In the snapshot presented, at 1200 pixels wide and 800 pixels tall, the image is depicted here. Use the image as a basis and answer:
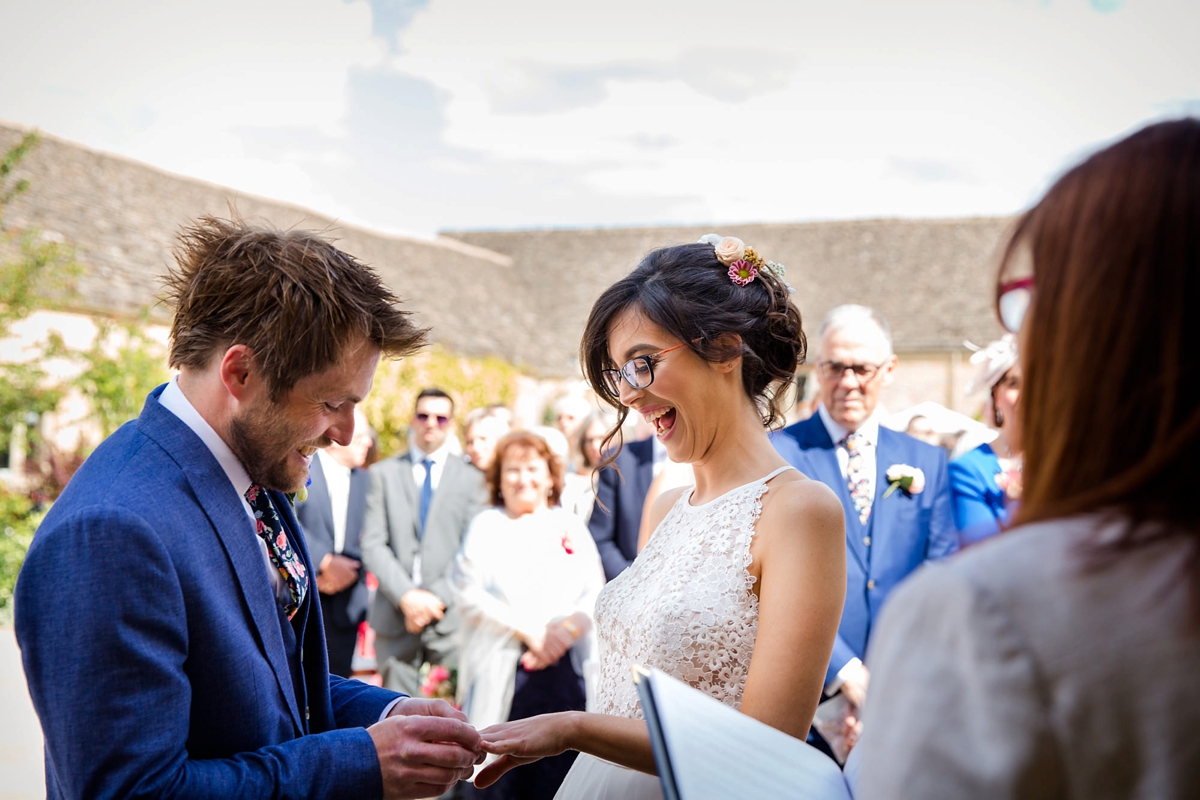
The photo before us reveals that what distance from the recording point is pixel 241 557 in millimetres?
1988

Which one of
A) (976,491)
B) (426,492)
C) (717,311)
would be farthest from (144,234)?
(717,311)

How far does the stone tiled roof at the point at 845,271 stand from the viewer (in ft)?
106

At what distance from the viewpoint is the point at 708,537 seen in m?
2.52

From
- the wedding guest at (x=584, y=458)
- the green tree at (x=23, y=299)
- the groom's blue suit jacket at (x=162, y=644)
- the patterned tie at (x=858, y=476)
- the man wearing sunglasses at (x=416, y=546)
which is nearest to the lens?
the groom's blue suit jacket at (x=162, y=644)

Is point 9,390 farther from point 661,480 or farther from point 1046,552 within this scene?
point 1046,552

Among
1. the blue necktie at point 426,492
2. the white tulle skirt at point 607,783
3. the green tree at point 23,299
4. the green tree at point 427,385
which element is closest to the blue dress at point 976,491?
the white tulle skirt at point 607,783

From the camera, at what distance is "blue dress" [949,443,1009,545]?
4379 mm

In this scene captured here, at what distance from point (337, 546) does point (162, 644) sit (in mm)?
5402

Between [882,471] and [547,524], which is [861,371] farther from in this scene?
[547,524]

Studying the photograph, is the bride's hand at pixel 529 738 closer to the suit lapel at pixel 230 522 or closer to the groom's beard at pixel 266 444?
the suit lapel at pixel 230 522

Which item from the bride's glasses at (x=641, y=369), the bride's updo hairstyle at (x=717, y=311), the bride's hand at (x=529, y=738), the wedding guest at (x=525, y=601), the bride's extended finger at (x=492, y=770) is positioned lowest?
the wedding guest at (x=525, y=601)

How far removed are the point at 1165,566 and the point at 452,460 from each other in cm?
682

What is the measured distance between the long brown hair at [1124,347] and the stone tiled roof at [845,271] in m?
31.9

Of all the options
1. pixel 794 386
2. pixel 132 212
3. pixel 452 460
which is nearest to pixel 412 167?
pixel 132 212
